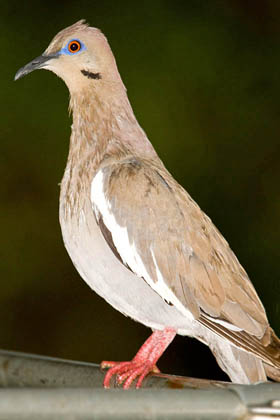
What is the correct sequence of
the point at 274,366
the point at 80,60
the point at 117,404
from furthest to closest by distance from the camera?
the point at 80,60
the point at 274,366
the point at 117,404

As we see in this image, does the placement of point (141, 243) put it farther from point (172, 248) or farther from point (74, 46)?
point (74, 46)

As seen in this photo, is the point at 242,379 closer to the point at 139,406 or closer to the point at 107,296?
the point at 107,296

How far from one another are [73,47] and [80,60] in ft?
0.09

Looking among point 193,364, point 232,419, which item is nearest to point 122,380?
point 232,419

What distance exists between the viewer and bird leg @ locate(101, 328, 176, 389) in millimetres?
978

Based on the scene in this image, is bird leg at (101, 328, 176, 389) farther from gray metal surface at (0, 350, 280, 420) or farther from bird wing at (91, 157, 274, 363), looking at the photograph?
gray metal surface at (0, 350, 280, 420)

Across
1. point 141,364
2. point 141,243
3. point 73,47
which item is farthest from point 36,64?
point 141,364

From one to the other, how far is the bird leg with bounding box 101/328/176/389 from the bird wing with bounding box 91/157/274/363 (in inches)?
2.7

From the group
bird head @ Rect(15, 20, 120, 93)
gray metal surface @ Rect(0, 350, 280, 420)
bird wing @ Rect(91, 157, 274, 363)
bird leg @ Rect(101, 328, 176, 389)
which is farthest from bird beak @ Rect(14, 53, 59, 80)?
gray metal surface @ Rect(0, 350, 280, 420)

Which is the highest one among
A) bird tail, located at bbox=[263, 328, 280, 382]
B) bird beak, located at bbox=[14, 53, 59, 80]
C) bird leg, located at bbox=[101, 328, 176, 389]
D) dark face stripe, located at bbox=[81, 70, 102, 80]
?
bird beak, located at bbox=[14, 53, 59, 80]

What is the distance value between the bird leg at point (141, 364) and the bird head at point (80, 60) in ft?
1.40

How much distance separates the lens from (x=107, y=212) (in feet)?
3.49

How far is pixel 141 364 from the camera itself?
3.38 ft

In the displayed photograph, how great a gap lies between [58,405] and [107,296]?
55 centimetres
